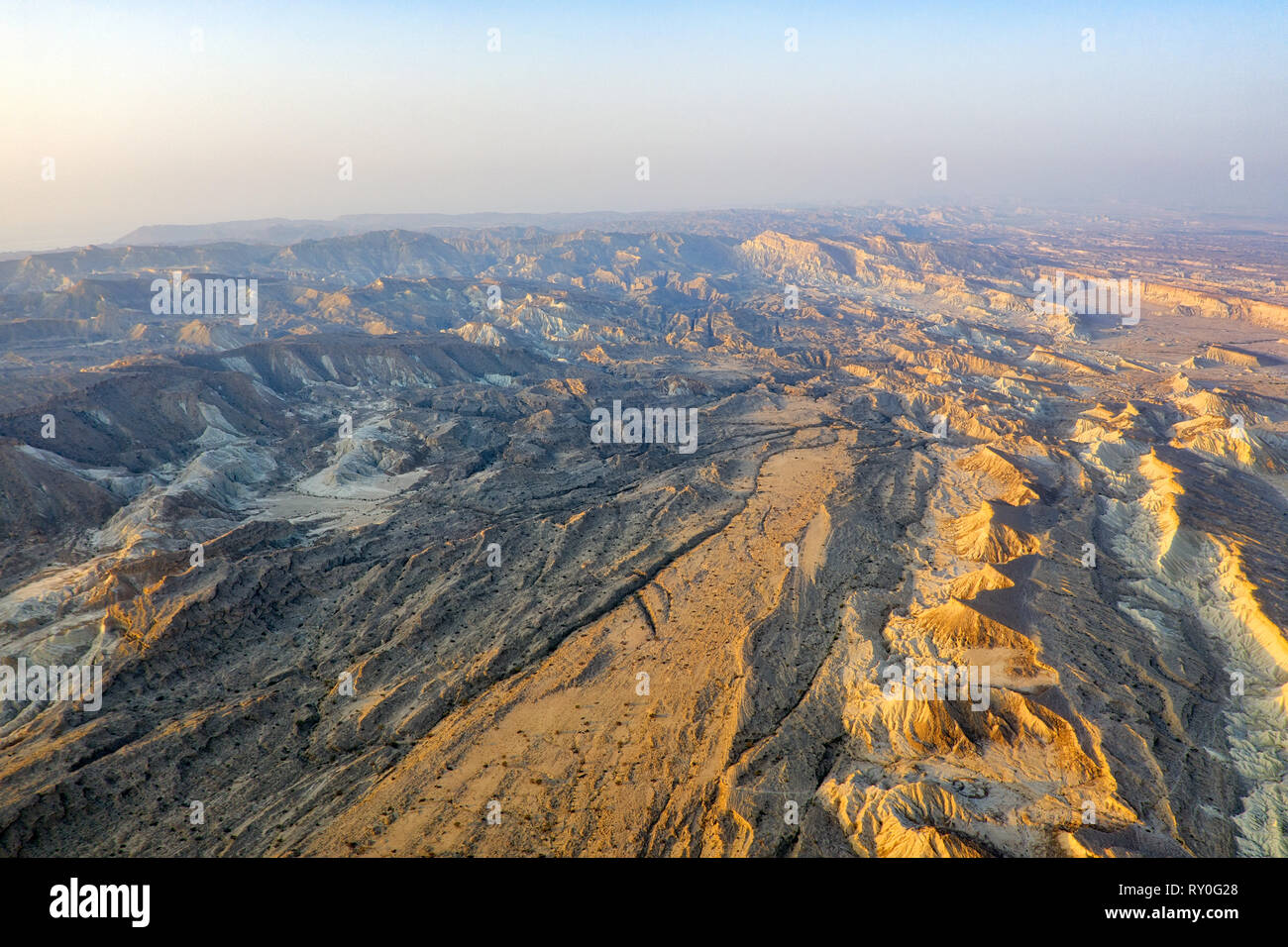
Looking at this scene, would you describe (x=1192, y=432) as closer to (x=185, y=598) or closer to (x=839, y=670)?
(x=839, y=670)

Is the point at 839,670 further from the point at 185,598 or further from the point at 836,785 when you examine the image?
the point at 185,598

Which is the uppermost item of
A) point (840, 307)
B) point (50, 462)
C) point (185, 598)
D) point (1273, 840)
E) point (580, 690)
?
point (840, 307)

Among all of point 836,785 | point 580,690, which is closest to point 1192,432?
point 836,785

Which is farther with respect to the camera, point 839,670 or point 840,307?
point 840,307

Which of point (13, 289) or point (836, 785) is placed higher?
point (13, 289)

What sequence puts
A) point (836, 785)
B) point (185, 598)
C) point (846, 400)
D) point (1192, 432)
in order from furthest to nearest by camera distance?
point (846, 400) < point (1192, 432) < point (185, 598) < point (836, 785)

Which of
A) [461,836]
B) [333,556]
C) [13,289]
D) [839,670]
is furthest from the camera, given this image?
[13,289]
